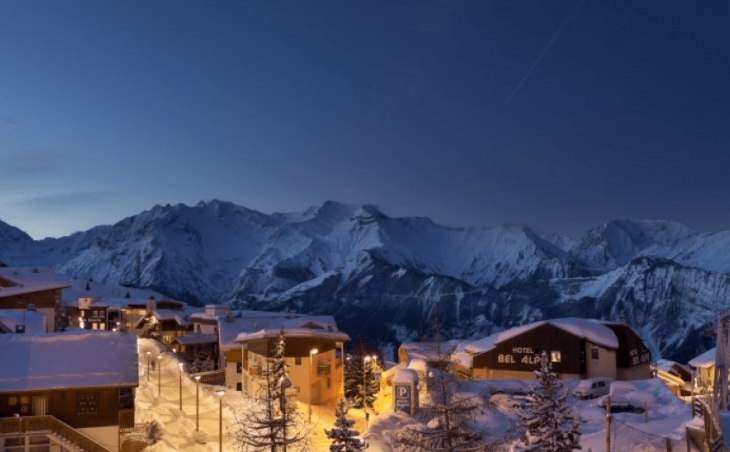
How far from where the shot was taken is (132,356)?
27406 mm

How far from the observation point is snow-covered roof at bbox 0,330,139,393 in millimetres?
25109

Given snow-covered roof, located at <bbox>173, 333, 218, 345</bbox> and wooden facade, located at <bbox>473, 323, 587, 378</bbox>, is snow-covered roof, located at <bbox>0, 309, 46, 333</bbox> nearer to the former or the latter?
snow-covered roof, located at <bbox>173, 333, 218, 345</bbox>

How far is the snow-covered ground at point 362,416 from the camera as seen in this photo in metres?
28.0

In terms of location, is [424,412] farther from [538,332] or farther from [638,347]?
[638,347]

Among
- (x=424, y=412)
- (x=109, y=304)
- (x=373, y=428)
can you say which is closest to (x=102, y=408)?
(x=373, y=428)

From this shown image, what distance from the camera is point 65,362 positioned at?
2616 cm

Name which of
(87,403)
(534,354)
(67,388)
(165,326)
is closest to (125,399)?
(87,403)

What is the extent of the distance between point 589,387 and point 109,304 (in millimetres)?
75980

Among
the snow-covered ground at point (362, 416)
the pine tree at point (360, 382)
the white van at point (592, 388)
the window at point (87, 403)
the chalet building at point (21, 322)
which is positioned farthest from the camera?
the pine tree at point (360, 382)

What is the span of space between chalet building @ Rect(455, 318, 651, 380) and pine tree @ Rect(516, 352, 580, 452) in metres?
36.0

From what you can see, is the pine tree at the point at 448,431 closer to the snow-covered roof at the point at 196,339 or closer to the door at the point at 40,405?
the door at the point at 40,405

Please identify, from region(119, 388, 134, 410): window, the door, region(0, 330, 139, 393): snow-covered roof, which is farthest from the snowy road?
the door

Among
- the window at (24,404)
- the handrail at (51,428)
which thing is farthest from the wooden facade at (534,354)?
the window at (24,404)

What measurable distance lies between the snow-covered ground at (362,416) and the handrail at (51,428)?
4.36 meters
